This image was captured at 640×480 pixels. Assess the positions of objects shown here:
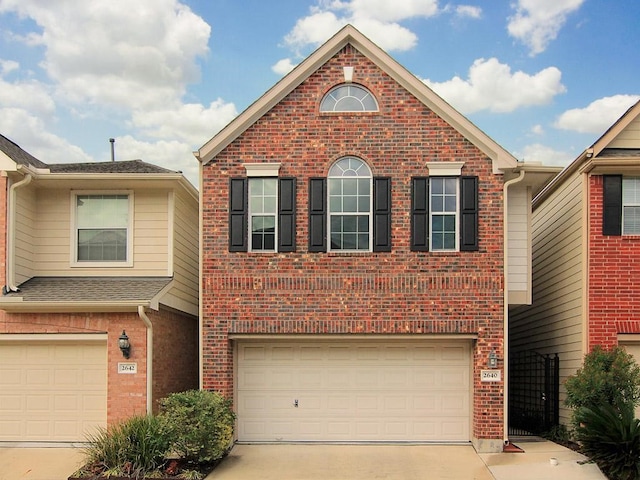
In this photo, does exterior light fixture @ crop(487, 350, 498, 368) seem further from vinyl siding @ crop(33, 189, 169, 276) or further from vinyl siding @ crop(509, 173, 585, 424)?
vinyl siding @ crop(33, 189, 169, 276)

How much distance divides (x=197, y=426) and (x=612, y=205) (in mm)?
8945

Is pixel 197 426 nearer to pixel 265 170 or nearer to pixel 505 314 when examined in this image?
pixel 265 170

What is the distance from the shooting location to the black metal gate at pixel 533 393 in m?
15.1

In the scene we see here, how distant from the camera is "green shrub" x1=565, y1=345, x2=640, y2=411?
1256cm

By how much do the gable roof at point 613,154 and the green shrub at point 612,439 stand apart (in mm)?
4680

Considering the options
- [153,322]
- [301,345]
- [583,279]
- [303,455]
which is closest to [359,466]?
[303,455]

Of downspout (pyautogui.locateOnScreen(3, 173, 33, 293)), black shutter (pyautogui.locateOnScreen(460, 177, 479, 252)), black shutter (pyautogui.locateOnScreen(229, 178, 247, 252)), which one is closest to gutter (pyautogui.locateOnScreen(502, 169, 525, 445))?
black shutter (pyautogui.locateOnScreen(460, 177, 479, 252))

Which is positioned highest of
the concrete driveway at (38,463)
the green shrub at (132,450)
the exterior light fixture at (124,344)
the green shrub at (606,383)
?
the exterior light fixture at (124,344)

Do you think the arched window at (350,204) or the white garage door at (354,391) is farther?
the white garage door at (354,391)

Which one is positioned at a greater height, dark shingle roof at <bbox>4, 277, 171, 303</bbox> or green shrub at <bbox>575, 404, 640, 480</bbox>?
dark shingle roof at <bbox>4, 277, 171, 303</bbox>

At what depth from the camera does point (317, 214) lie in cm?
1376

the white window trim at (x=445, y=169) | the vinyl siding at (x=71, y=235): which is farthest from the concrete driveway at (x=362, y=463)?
the white window trim at (x=445, y=169)

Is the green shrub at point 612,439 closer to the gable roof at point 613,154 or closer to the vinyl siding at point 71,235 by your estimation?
the gable roof at point 613,154

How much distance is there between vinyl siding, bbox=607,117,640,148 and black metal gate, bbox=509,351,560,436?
15.2 ft
